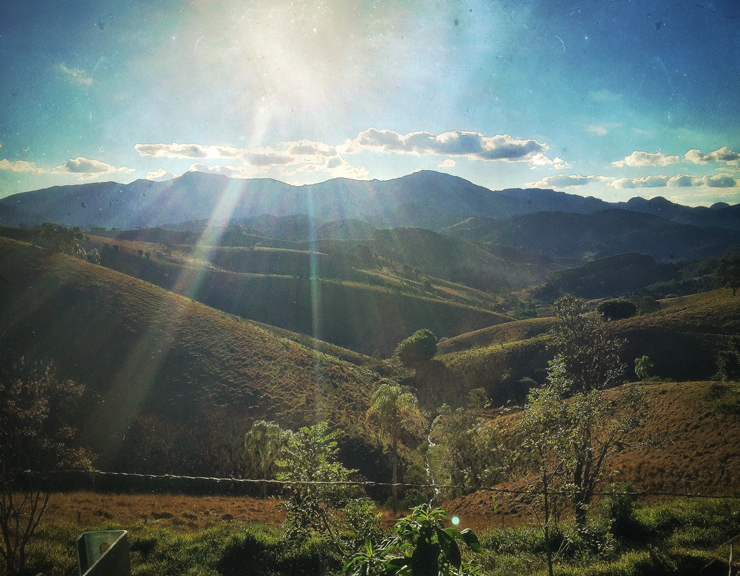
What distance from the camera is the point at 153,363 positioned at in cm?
3631

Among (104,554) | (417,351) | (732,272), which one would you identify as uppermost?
(104,554)

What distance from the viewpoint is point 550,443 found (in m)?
8.20

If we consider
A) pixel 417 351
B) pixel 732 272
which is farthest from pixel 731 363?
pixel 417 351

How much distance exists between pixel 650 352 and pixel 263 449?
52.3 metres

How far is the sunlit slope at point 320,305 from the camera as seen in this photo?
83.5 m

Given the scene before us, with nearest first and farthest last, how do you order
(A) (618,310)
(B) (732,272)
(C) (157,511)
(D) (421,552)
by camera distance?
(D) (421,552), (C) (157,511), (B) (732,272), (A) (618,310)

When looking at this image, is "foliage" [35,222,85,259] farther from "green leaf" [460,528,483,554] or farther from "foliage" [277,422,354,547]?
"green leaf" [460,528,483,554]

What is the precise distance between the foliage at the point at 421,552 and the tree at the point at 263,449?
21.6 meters

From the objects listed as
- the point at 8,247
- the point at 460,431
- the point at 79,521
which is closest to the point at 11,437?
the point at 79,521

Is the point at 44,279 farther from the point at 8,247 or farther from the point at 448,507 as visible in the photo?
the point at 448,507

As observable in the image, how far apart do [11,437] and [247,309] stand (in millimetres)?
82110

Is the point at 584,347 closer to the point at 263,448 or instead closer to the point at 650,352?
the point at 263,448

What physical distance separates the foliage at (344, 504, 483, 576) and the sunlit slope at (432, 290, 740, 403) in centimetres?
5141

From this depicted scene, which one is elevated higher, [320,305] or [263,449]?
[263,449]
